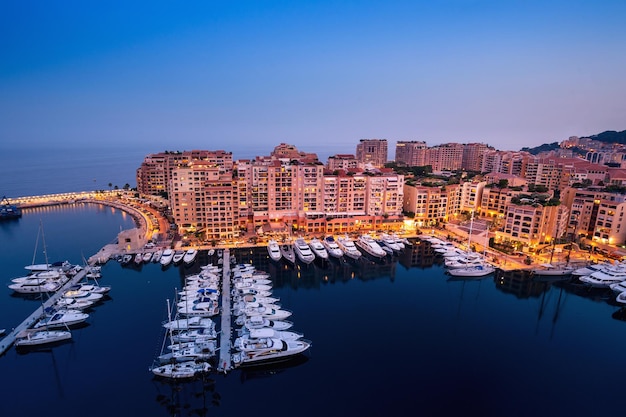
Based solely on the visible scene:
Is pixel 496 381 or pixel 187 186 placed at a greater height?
pixel 187 186

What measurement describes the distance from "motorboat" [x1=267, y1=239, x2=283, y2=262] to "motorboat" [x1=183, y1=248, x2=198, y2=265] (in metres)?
10.6

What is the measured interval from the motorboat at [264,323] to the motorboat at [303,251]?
54.3 ft

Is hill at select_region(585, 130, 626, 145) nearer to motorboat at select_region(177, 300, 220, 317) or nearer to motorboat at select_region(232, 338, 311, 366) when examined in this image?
motorboat at select_region(232, 338, 311, 366)

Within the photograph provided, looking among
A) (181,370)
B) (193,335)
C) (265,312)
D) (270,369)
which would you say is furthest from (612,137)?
(181,370)

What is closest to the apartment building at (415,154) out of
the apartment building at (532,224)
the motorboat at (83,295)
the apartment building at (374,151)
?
the apartment building at (374,151)

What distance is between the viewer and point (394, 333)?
3212cm

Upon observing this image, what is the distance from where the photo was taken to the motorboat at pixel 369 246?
170 feet

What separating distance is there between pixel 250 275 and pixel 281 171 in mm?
26197

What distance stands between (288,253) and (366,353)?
24.1 meters

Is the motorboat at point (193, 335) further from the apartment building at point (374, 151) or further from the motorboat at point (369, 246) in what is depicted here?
the apartment building at point (374, 151)

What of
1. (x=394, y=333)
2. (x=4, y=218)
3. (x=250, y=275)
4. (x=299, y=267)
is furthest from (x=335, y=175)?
(x=4, y=218)

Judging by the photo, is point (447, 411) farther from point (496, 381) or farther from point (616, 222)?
point (616, 222)

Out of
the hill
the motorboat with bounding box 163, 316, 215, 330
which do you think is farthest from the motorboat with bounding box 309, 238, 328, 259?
the hill

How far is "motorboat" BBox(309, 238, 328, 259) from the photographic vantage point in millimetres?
50469
